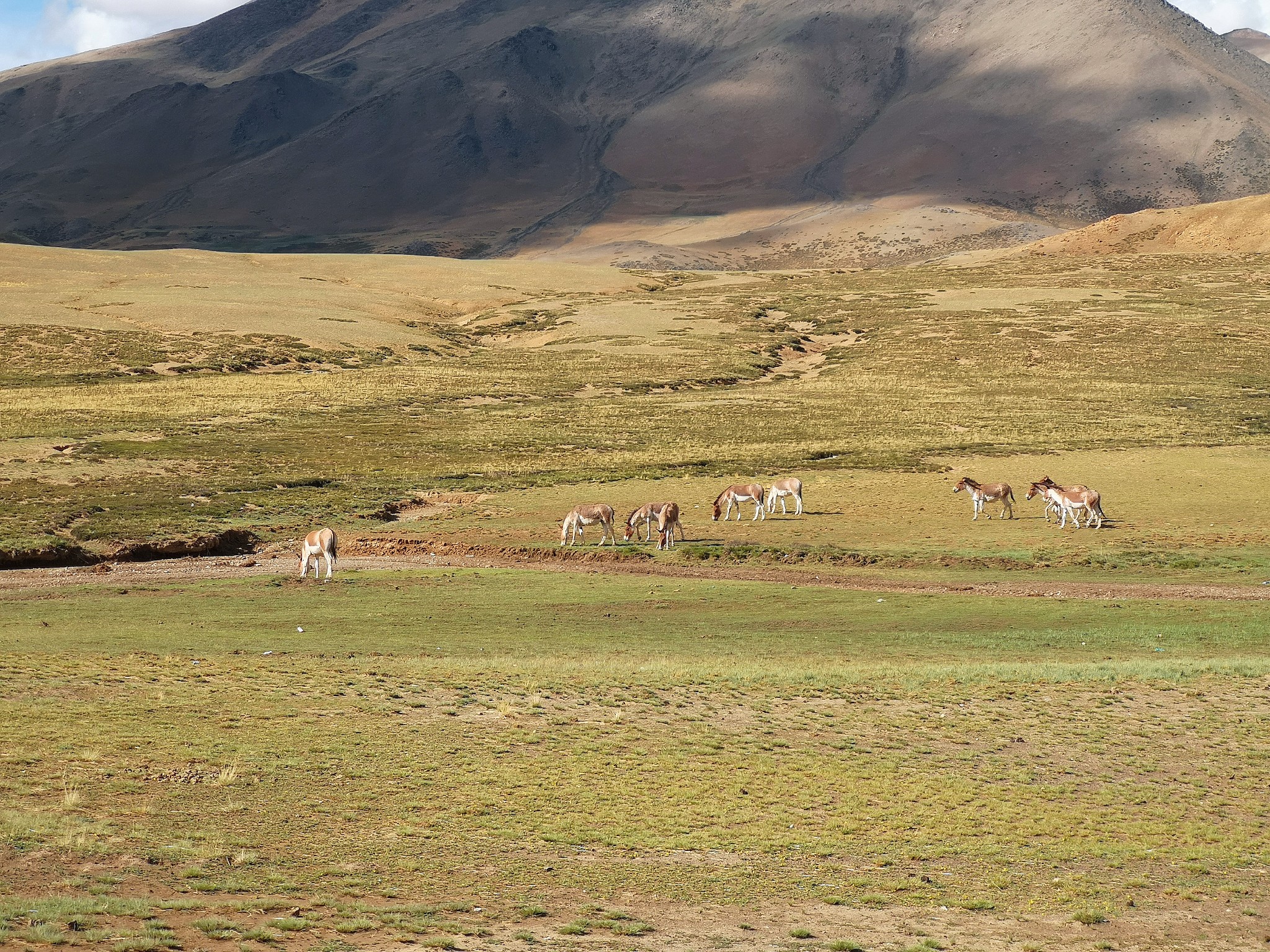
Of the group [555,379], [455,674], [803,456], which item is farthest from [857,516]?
[555,379]

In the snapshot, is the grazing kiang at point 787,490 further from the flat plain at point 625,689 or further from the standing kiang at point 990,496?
the standing kiang at point 990,496

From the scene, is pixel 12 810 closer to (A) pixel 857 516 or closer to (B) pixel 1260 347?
(A) pixel 857 516

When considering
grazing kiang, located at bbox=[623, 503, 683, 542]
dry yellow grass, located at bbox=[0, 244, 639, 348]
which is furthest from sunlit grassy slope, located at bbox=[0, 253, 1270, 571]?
grazing kiang, located at bbox=[623, 503, 683, 542]

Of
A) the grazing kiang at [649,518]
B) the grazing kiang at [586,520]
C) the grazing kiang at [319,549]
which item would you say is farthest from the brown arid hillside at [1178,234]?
the grazing kiang at [319,549]

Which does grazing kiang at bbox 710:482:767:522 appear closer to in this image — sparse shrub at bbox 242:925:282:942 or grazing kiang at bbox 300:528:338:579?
grazing kiang at bbox 300:528:338:579

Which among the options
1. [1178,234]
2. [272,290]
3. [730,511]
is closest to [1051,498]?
[730,511]

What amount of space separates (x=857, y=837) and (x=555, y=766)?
13.7 ft

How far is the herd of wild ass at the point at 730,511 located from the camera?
3130 centimetres

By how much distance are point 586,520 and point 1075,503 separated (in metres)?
14.5

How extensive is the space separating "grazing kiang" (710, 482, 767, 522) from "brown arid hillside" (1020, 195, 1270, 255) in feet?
463

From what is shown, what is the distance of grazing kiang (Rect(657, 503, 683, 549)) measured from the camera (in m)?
34.6

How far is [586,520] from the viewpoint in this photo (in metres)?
35.4

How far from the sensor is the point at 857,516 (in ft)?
132

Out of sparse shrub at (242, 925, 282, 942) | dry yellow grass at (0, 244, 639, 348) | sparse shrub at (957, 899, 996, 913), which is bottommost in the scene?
sparse shrub at (957, 899, 996, 913)
